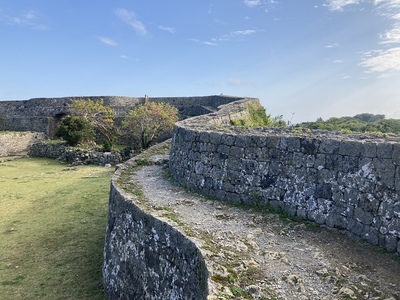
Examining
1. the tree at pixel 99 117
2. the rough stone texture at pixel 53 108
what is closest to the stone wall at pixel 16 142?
the rough stone texture at pixel 53 108

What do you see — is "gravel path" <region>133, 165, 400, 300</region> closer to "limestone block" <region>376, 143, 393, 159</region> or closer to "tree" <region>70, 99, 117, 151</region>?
"limestone block" <region>376, 143, 393, 159</region>

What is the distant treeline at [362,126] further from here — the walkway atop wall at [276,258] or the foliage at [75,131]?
the foliage at [75,131]

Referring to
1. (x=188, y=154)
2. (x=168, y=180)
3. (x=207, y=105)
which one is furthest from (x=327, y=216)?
(x=207, y=105)

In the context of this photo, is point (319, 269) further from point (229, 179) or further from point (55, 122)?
point (55, 122)

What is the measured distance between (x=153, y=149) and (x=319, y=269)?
989 cm

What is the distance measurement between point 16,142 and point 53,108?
27.6 ft

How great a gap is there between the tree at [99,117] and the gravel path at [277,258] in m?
22.6

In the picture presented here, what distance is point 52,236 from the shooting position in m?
10.4

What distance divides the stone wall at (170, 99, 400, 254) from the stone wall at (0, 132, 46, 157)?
921 inches

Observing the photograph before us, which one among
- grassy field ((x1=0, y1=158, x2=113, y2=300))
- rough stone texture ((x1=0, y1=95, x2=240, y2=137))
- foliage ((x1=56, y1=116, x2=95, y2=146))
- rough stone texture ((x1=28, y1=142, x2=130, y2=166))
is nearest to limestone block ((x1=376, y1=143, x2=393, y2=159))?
grassy field ((x1=0, y1=158, x2=113, y2=300))

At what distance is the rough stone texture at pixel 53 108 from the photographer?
31719 millimetres

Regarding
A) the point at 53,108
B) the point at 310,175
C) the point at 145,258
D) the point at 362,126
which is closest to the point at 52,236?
the point at 145,258

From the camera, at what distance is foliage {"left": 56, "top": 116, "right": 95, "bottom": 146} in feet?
85.4

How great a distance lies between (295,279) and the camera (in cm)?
457
